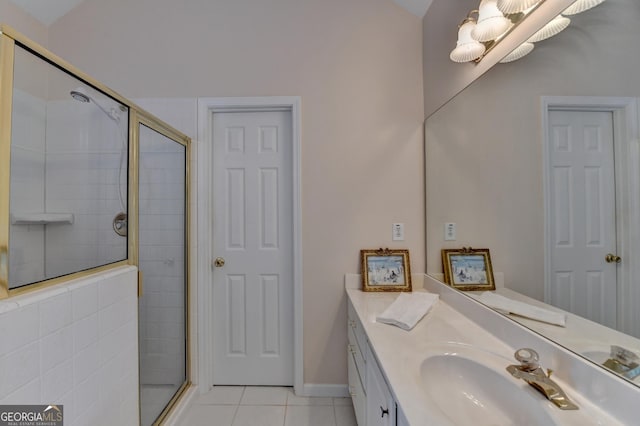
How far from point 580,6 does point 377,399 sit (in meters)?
1.50

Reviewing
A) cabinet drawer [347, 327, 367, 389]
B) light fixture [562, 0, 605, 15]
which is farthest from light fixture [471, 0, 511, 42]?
cabinet drawer [347, 327, 367, 389]

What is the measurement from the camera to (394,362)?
0.91 meters

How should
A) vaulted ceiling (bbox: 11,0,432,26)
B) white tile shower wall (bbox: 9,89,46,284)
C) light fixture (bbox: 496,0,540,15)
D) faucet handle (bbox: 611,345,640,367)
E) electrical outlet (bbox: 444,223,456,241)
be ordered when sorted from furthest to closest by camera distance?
1. vaulted ceiling (bbox: 11,0,432,26)
2. electrical outlet (bbox: 444,223,456,241)
3. light fixture (bbox: 496,0,540,15)
4. white tile shower wall (bbox: 9,89,46,284)
5. faucet handle (bbox: 611,345,640,367)

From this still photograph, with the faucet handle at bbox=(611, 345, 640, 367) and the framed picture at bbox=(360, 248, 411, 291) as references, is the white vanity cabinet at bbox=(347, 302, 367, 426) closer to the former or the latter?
the framed picture at bbox=(360, 248, 411, 291)

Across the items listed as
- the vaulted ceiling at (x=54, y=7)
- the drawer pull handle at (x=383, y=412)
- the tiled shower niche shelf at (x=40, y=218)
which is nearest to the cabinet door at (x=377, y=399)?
the drawer pull handle at (x=383, y=412)

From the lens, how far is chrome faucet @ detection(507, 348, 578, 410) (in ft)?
2.31

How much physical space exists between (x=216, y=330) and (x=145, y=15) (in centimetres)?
234

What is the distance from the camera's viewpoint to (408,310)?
50.9 inches

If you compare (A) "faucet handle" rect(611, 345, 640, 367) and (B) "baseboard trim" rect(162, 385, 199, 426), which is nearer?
(A) "faucet handle" rect(611, 345, 640, 367)

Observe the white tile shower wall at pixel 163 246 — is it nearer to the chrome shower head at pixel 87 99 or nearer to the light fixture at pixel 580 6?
the chrome shower head at pixel 87 99

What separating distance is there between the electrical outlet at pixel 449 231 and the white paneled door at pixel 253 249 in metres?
1.05

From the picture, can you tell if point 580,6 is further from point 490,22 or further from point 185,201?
point 185,201

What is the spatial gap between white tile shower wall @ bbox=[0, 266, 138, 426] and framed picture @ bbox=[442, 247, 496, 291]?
5.65 ft

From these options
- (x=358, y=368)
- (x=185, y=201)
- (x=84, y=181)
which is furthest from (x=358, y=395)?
(x=84, y=181)
